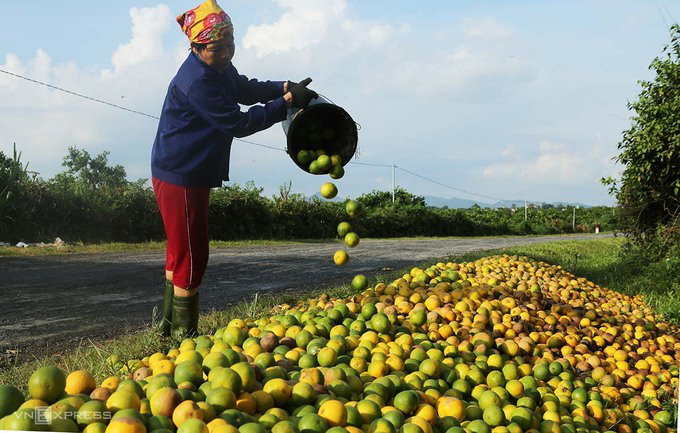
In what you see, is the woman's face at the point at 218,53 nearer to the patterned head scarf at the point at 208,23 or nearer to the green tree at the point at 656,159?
the patterned head scarf at the point at 208,23

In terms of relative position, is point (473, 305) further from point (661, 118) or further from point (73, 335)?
point (661, 118)

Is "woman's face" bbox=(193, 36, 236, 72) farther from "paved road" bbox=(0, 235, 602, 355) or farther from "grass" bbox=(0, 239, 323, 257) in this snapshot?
"grass" bbox=(0, 239, 323, 257)

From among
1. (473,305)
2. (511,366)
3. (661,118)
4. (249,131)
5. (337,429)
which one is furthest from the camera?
(661,118)

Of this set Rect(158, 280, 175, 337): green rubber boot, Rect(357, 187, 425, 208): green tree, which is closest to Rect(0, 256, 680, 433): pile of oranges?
Rect(158, 280, 175, 337): green rubber boot

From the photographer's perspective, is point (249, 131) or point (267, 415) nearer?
point (267, 415)

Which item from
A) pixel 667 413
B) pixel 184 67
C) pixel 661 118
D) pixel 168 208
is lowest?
pixel 667 413

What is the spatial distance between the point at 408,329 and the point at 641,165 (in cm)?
646

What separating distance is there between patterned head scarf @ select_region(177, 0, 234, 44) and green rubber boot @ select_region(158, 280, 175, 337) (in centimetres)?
186

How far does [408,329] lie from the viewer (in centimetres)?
391

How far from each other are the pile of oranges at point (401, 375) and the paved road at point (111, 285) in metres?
2.04

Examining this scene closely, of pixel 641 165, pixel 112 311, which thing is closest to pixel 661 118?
pixel 641 165

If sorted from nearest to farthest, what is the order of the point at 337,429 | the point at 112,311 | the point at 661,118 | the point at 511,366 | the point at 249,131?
1. the point at 337,429
2. the point at 511,366
3. the point at 249,131
4. the point at 112,311
5. the point at 661,118

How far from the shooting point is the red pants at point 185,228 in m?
4.05

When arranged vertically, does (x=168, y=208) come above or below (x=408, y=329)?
above
